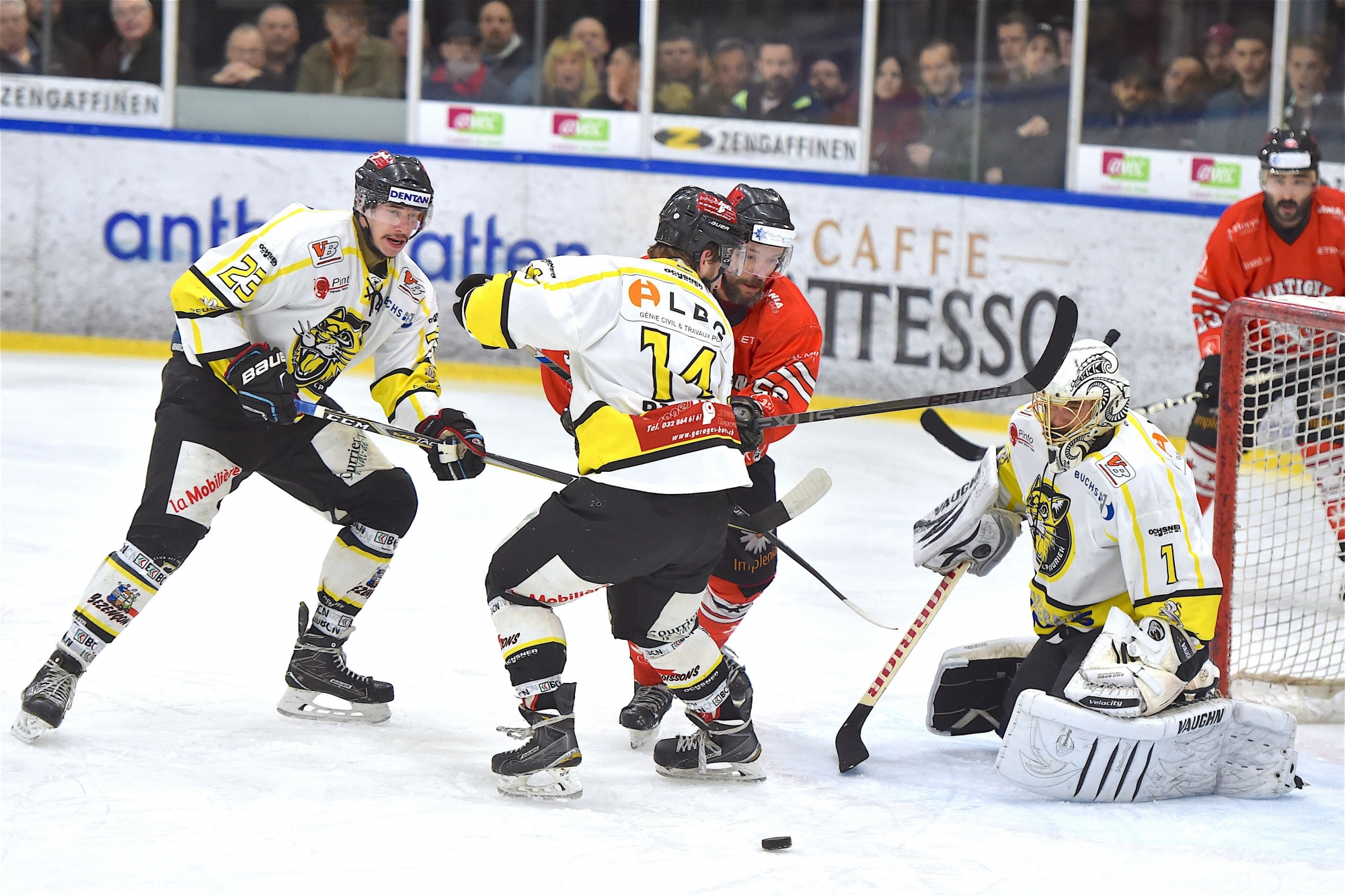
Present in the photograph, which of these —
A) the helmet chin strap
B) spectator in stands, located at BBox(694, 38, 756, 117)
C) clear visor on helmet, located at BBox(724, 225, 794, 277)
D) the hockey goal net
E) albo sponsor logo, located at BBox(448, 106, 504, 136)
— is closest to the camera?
clear visor on helmet, located at BBox(724, 225, 794, 277)

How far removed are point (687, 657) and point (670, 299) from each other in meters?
0.69

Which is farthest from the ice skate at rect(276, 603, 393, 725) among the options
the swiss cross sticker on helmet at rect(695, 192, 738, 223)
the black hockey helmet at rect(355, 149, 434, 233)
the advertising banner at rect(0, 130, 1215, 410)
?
the advertising banner at rect(0, 130, 1215, 410)

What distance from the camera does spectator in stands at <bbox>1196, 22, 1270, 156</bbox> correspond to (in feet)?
23.2

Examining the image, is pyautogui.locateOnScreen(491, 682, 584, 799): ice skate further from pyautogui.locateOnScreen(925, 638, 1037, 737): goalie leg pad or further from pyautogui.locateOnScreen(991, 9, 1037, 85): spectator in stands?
pyautogui.locateOnScreen(991, 9, 1037, 85): spectator in stands

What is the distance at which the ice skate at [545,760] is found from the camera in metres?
2.89

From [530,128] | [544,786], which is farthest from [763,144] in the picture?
[544,786]

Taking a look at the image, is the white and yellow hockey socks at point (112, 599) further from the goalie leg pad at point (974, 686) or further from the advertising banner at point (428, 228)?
the advertising banner at point (428, 228)

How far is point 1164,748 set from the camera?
2969 millimetres

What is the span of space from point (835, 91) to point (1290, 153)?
3401mm

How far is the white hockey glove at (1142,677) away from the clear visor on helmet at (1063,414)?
382 mm

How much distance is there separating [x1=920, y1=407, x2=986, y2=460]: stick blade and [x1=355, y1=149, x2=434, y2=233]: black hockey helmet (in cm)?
111

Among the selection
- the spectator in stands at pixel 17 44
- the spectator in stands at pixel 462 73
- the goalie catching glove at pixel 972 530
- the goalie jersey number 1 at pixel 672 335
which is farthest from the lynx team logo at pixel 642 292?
the spectator in stands at pixel 17 44

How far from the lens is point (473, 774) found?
3.03m

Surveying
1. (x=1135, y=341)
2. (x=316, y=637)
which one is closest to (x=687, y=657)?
(x=316, y=637)
